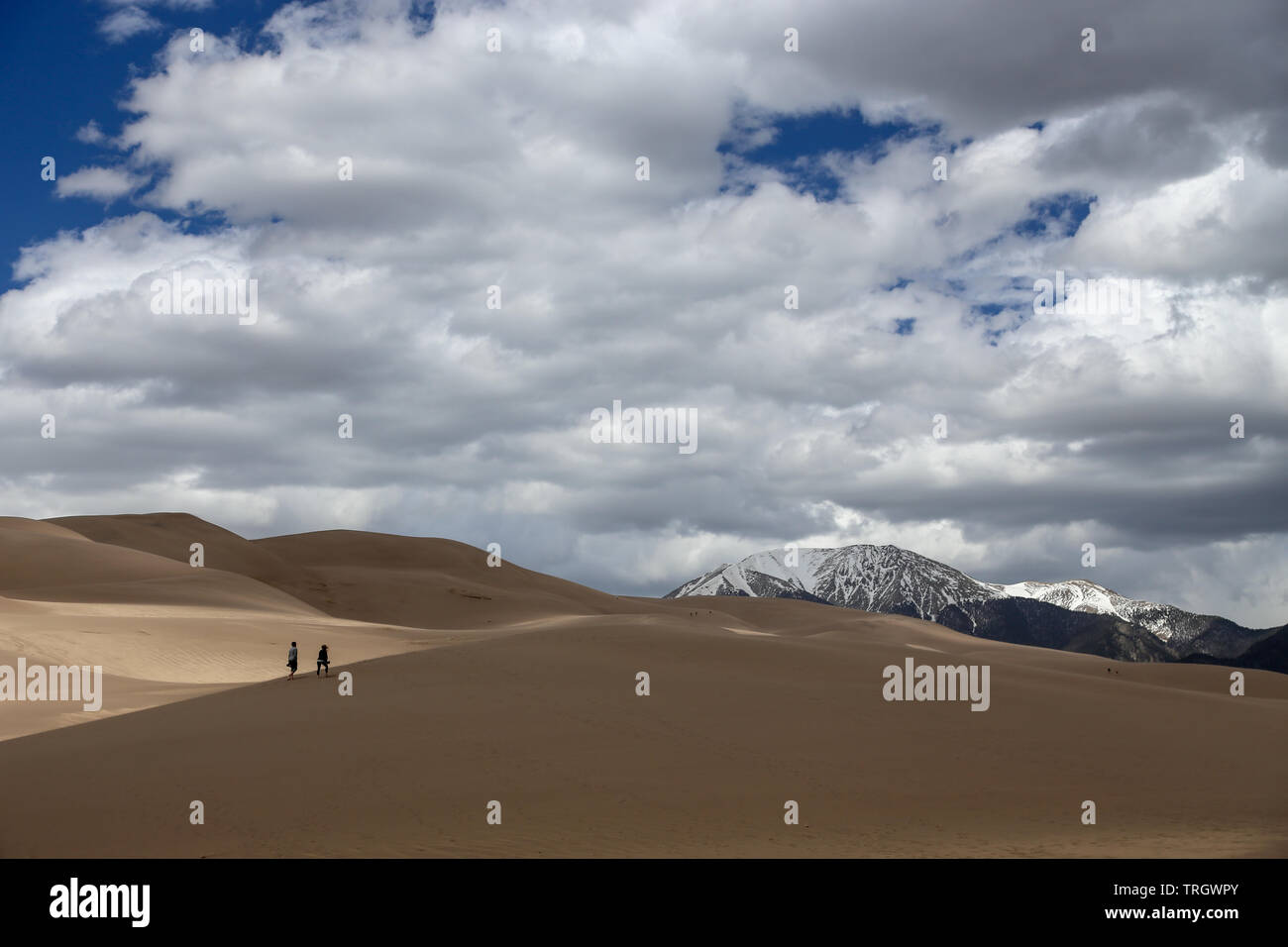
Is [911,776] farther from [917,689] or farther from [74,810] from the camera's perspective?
[74,810]

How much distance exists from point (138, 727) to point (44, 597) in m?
27.7

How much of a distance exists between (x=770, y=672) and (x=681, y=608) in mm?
51949

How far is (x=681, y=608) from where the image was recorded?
79.4 meters

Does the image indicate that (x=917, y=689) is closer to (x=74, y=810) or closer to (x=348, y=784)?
(x=348, y=784)

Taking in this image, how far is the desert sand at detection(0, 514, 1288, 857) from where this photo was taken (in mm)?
15539

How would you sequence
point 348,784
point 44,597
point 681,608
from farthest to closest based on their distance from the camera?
point 681,608 → point 44,597 → point 348,784

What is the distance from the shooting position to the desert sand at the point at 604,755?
15.5 metres

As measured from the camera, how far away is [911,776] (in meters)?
19.3

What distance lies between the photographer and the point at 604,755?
1972cm
